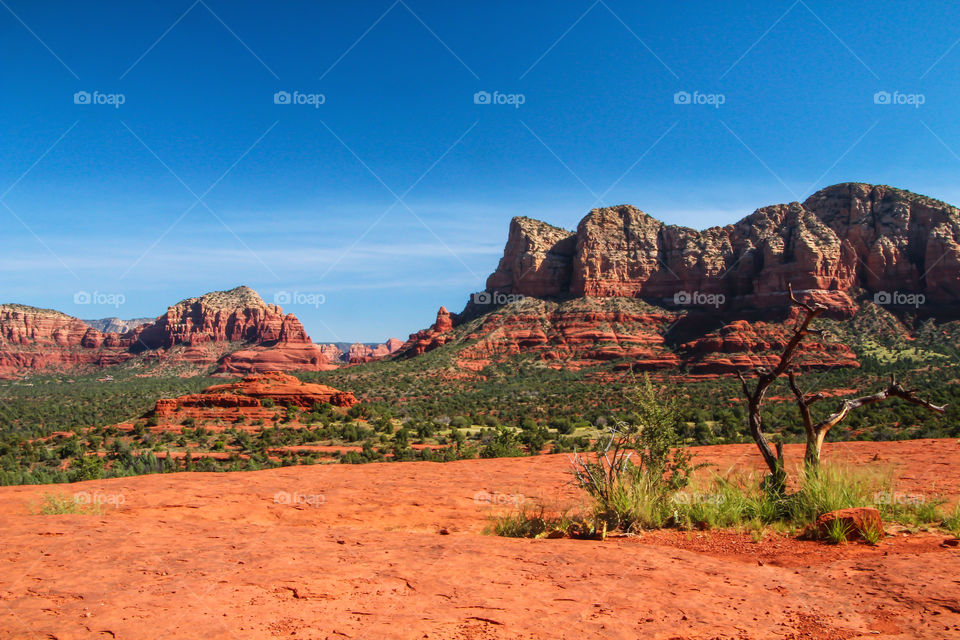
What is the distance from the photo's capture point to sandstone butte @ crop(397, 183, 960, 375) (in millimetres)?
74062

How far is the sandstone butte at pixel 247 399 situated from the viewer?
38172mm

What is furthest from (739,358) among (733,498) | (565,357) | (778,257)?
(733,498)

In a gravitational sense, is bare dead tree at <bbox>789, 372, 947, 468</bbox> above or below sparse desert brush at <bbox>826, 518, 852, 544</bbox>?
above

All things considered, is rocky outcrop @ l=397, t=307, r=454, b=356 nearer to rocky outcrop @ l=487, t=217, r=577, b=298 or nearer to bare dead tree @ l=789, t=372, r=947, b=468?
rocky outcrop @ l=487, t=217, r=577, b=298

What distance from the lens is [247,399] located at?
1575 inches

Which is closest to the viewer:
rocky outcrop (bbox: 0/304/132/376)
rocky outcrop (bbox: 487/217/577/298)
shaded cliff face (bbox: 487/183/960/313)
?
shaded cliff face (bbox: 487/183/960/313)

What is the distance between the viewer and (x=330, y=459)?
23781 millimetres

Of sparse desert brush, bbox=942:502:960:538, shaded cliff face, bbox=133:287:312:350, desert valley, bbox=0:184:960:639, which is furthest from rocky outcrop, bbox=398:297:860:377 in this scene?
sparse desert brush, bbox=942:502:960:538

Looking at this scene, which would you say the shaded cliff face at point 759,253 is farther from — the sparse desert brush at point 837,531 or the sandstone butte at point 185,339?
the sparse desert brush at point 837,531

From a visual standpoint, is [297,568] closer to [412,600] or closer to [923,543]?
[412,600]

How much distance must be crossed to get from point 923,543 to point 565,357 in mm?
71907

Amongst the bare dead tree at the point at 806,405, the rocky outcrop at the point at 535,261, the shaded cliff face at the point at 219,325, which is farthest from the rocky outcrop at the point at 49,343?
the bare dead tree at the point at 806,405

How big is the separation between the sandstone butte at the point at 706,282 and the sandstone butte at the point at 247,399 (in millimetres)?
35560

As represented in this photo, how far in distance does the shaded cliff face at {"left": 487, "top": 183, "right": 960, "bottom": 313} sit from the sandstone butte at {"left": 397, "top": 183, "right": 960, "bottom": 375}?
0.20 m
